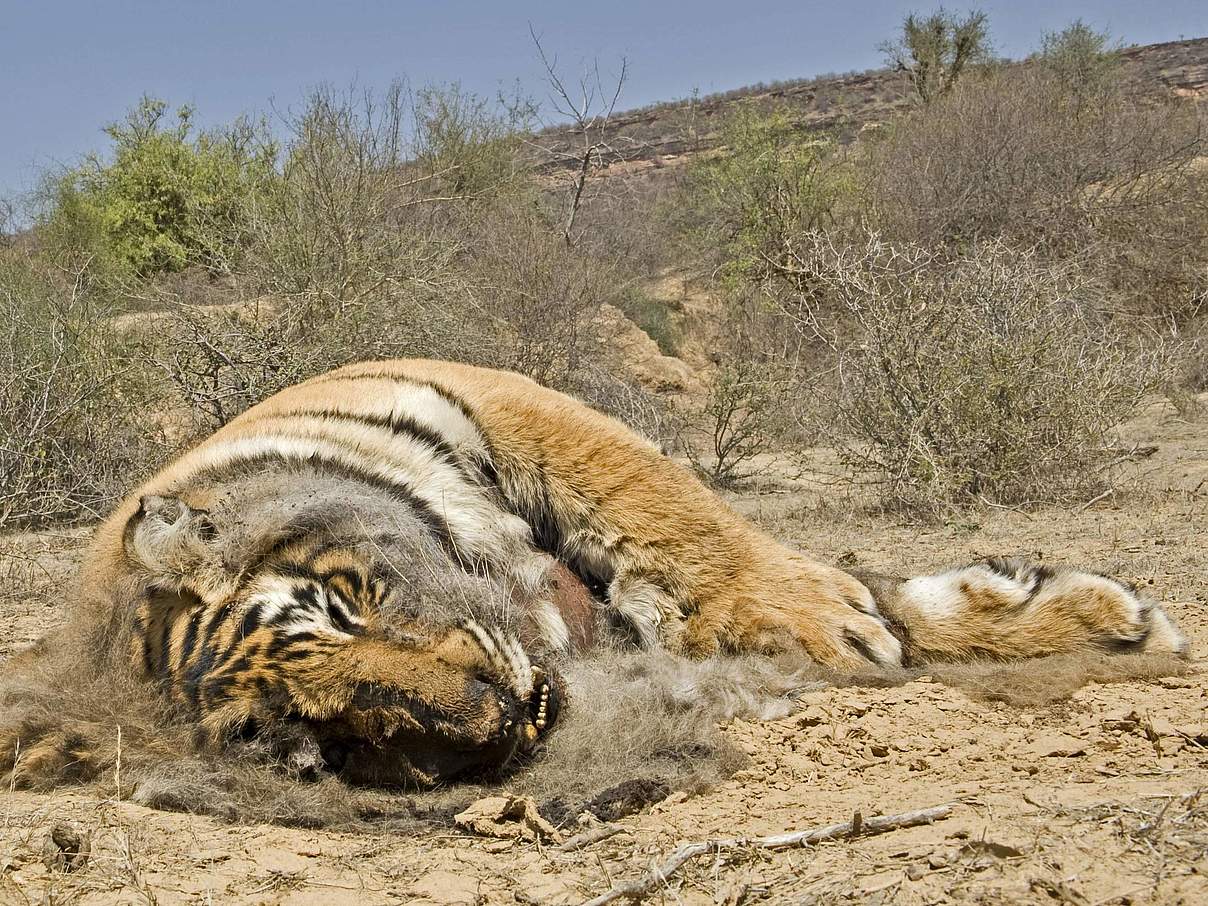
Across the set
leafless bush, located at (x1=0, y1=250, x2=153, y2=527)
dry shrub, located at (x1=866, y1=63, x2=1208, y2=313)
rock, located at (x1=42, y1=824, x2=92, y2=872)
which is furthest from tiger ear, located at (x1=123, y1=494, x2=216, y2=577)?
dry shrub, located at (x1=866, y1=63, x2=1208, y2=313)

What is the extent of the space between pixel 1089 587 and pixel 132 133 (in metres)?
19.8

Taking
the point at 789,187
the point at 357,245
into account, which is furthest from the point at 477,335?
the point at 789,187

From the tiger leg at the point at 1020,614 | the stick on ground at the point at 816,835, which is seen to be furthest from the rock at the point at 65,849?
the tiger leg at the point at 1020,614

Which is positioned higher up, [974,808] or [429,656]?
[429,656]

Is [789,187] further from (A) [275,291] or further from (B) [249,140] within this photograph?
(A) [275,291]

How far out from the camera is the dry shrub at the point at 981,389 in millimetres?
7082

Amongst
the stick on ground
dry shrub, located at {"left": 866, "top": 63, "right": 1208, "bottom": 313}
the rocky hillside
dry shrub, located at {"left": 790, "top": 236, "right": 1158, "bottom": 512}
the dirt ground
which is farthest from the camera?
the rocky hillside

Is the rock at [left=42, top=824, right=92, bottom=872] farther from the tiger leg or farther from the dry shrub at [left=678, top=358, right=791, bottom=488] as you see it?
the dry shrub at [left=678, top=358, right=791, bottom=488]

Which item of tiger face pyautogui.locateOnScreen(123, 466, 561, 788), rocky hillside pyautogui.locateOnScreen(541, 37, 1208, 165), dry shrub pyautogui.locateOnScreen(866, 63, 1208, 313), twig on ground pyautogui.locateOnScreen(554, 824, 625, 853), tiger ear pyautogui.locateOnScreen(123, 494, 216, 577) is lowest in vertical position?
twig on ground pyautogui.locateOnScreen(554, 824, 625, 853)

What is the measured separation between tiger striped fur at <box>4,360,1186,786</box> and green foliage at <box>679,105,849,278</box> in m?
14.3

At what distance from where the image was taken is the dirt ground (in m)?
2.05

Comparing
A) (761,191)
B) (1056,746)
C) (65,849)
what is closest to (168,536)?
(65,849)

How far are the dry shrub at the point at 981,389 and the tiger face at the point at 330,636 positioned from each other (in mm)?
4297

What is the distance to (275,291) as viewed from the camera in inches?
416
